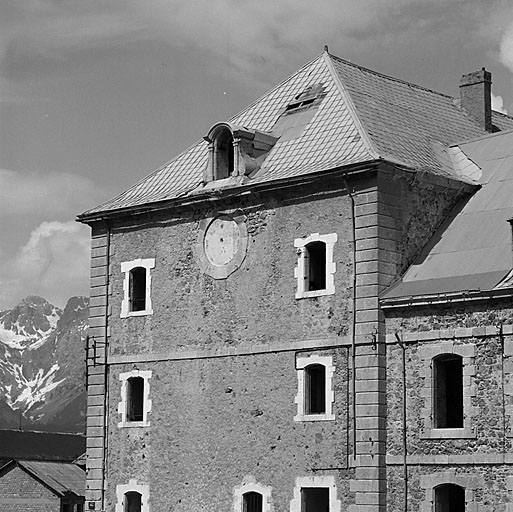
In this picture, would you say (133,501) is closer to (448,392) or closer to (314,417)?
(314,417)

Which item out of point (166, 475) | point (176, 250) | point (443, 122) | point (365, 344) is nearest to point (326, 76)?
point (443, 122)

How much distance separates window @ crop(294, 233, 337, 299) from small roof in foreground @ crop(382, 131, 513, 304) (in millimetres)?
1937

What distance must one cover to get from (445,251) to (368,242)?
2.01 metres

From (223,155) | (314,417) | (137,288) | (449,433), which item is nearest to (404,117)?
(223,155)

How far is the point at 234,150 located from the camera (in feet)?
119

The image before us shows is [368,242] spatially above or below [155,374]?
above

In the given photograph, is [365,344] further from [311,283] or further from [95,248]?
[95,248]

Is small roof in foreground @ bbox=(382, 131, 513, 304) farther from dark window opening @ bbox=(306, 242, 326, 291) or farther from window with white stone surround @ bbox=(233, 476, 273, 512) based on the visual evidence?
window with white stone surround @ bbox=(233, 476, 273, 512)

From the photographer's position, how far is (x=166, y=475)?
3559cm

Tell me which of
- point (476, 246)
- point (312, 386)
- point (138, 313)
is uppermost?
point (476, 246)

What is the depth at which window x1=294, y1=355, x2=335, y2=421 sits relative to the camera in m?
32.8

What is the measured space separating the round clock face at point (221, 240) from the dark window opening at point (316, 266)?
2.32m

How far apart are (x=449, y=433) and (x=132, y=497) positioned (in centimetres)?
988

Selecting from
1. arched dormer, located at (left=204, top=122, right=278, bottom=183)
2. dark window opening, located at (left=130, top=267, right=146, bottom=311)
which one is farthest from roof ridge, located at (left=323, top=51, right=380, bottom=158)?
dark window opening, located at (left=130, top=267, right=146, bottom=311)
